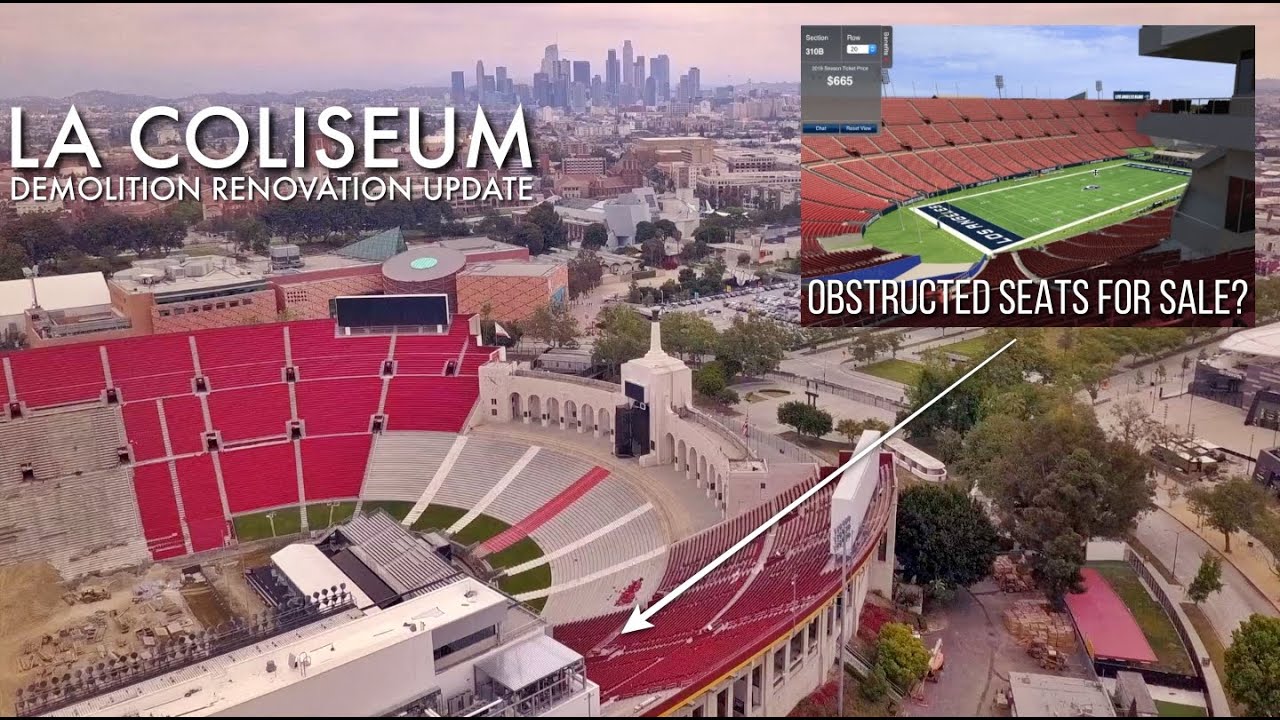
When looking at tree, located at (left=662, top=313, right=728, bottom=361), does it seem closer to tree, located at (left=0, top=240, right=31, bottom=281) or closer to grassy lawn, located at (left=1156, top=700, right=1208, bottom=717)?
grassy lawn, located at (left=1156, top=700, right=1208, bottom=717)

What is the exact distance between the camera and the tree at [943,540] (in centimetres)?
2234

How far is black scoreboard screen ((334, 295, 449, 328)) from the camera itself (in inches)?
1355

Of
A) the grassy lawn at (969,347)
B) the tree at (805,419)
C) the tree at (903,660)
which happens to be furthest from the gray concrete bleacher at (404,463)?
the grassy lawn at (969,347)

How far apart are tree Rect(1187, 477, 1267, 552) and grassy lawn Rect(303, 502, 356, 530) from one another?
23.2 m

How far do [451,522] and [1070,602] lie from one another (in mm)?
16135

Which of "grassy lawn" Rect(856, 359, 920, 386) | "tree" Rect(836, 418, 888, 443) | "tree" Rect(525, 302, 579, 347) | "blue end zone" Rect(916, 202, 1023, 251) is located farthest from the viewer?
"tree" Rect(525, 302, 579, 347)

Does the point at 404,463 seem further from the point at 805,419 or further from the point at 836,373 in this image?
the point at 836,373

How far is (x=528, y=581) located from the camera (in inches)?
945

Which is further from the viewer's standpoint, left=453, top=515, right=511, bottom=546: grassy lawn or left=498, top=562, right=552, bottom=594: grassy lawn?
left=453, top=515, right=511, bottom=546: grassy lawn

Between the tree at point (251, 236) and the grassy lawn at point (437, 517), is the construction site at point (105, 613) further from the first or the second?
the tree at point (251, 236)

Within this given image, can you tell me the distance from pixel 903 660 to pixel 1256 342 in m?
25.1

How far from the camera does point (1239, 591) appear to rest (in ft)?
76.5

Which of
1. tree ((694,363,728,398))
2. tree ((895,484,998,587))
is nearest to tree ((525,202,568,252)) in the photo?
tree ((694,363,728,398))

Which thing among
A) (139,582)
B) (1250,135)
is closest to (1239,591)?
(1250,135)
